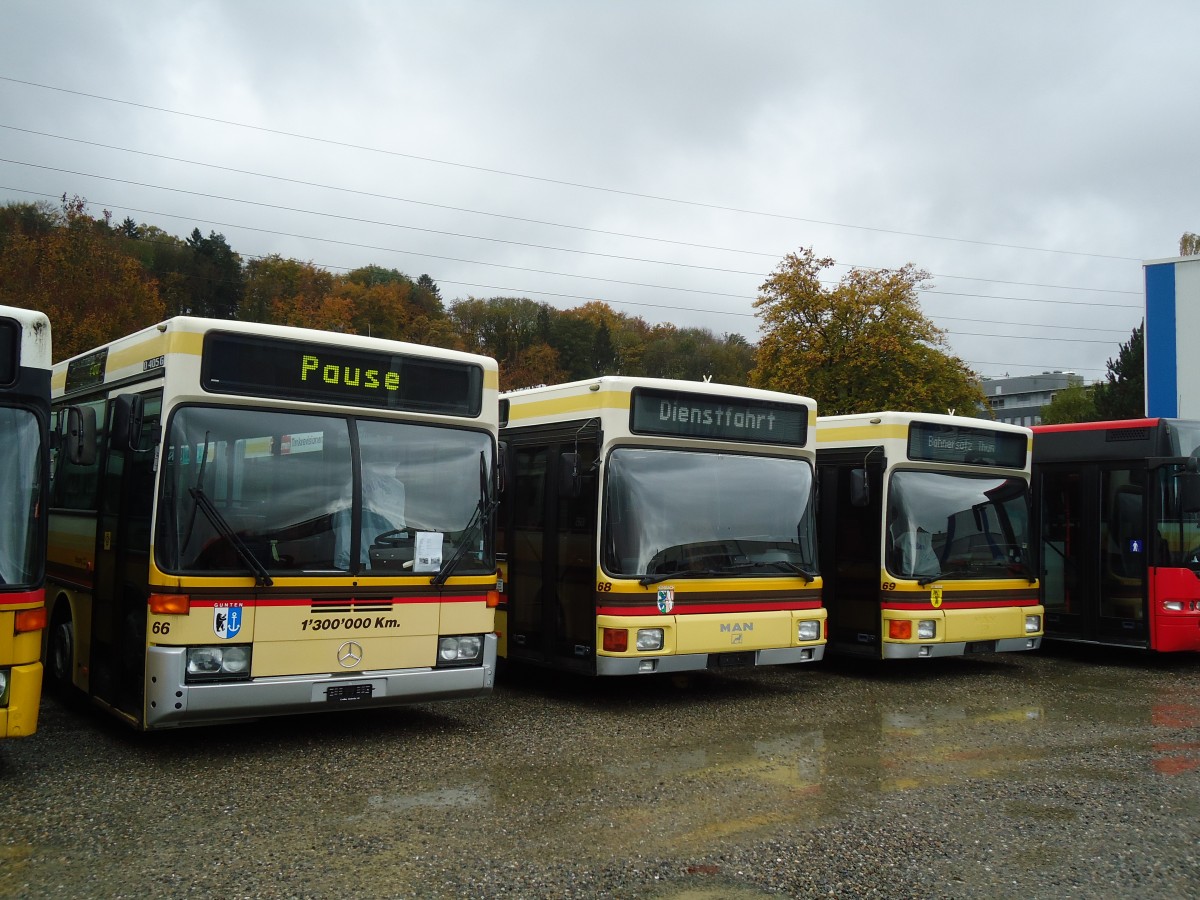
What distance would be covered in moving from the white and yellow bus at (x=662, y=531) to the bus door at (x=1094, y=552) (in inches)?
194

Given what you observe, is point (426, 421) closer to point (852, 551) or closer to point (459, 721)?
point (459, 721)

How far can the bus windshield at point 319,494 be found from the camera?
721 centimetres

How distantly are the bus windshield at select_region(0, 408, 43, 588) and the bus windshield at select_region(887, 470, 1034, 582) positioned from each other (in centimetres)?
825

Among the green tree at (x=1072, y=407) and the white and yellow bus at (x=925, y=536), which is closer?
Result: the white and yellow bus at (x=925, y=536)

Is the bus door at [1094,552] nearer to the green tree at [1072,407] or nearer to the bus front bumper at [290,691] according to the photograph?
the bus front bumper at [290,691]

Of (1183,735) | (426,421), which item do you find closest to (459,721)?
(426,421)

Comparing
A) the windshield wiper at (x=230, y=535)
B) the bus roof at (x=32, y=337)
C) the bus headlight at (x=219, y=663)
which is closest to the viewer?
the bus roof at (x=32, y=337)

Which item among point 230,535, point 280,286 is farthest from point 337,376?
point 280,286

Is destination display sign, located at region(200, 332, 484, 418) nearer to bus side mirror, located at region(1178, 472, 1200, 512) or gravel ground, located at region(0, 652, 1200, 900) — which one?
gravel ground, located at region(0, 652, 1200, 900)

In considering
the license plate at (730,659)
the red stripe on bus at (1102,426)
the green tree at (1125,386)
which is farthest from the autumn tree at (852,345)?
the green tree at (1125,386)

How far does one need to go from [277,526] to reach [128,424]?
1176 mm

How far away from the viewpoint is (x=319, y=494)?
766cm

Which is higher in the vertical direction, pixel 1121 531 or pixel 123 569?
pixel 1121 531

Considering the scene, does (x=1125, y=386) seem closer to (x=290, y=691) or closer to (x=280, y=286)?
(x=280, y=286)
